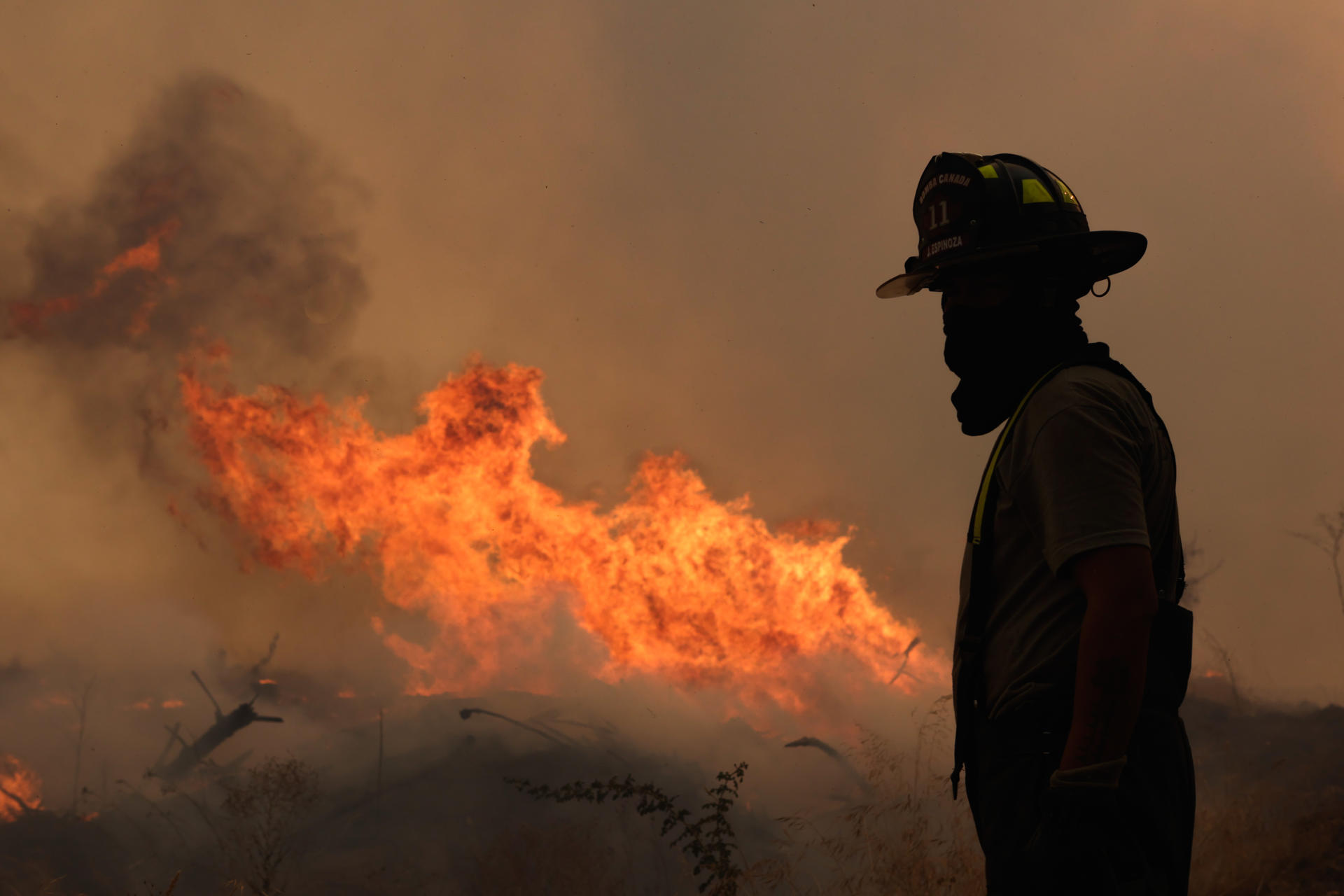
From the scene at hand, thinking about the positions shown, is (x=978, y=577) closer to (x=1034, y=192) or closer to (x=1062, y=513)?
(x=1062, y=513)

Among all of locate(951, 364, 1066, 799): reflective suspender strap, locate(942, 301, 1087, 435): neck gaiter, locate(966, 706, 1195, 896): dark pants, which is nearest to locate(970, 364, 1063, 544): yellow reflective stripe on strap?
locate(951, 364, 1066, 799): reflective suspender strap

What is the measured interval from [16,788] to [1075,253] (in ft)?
48.1

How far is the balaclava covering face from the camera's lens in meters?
2.49

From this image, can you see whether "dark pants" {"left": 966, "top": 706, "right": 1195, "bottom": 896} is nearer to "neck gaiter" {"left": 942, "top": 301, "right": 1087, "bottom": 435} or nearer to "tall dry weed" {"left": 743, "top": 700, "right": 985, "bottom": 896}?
"neck gaiter" {"left": 942, "top": 301, "right": 1087, "bottom": 435}

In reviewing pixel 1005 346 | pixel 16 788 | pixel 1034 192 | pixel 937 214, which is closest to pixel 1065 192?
pixel 1034 192

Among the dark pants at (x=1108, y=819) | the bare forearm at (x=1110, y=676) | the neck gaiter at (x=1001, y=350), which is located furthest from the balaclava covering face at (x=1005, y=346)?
the dark pants at (x=1108, y=819)

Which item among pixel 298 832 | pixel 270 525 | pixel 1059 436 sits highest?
pixel 270 525

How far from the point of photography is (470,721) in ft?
40.0

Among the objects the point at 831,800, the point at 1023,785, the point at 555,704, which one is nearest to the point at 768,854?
the point at 831,800

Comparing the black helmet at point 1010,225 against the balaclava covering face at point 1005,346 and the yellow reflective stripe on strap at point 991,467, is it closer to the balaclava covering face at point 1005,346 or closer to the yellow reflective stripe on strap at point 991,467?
the balaclava covering face at point 1005,346

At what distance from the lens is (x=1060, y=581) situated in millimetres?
2084

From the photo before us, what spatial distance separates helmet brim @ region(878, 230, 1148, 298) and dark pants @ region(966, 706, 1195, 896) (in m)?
1.39

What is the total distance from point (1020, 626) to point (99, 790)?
1327 cm

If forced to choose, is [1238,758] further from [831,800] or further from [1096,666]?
[1096,666]
